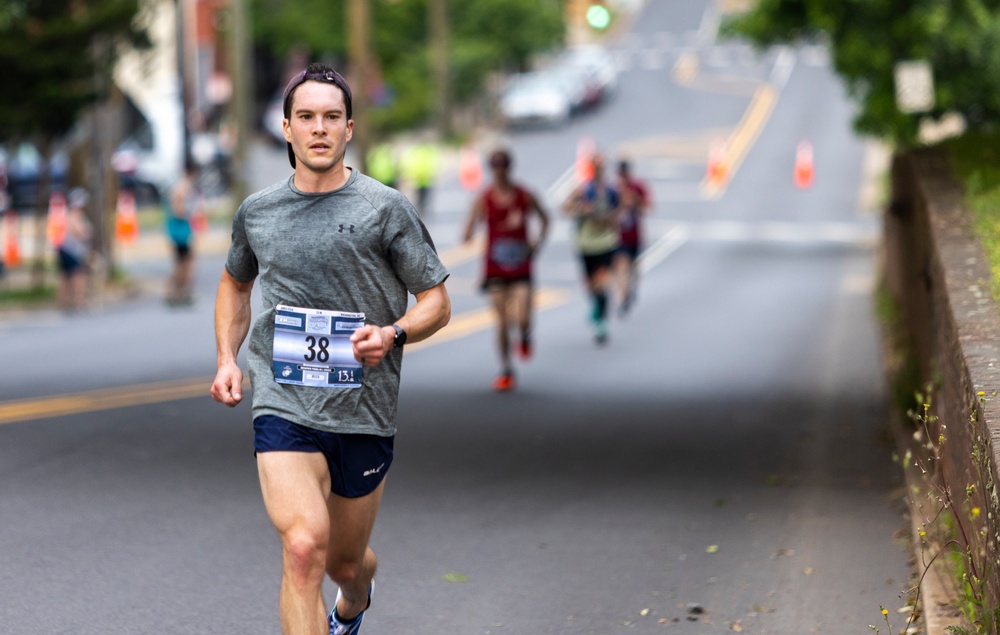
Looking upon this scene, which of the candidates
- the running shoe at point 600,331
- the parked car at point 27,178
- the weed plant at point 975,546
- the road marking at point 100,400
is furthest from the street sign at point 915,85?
the parked car at point 27,178

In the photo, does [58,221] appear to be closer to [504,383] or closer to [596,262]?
[596,262]

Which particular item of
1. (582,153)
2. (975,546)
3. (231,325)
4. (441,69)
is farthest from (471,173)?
(231,325)

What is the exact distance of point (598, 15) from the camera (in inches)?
1038

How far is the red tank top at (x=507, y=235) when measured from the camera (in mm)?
13727

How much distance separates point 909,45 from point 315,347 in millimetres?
14718

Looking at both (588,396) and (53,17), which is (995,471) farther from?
(53,17)

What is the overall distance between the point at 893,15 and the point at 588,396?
6.80 m

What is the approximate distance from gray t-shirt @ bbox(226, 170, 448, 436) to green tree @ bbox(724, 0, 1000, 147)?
12.8m

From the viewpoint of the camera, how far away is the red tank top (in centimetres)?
1373

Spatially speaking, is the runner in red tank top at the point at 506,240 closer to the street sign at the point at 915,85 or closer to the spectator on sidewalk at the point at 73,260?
the street sign at the point at 915,85

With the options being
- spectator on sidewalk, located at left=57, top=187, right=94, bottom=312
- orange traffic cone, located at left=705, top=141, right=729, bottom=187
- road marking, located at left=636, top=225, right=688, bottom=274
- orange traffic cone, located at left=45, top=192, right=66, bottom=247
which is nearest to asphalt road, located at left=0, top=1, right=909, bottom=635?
spectator on sidewalk, located at left=57, top=187, right=94, bottom=312

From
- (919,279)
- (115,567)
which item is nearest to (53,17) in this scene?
(919,279)

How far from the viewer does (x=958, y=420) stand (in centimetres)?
673

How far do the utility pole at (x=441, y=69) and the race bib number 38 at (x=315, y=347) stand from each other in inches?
2088
